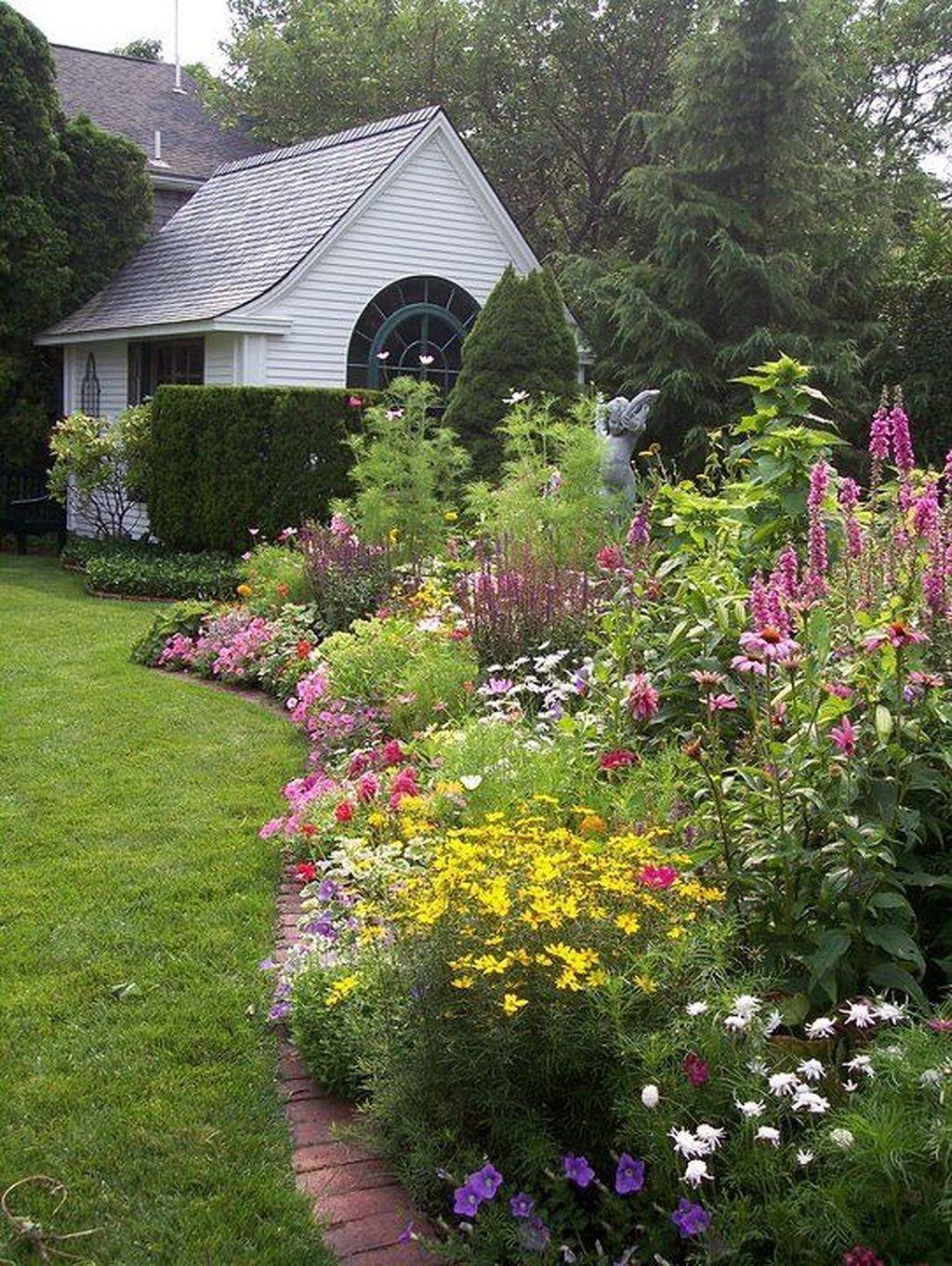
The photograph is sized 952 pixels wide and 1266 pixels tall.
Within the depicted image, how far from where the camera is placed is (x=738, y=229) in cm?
1725

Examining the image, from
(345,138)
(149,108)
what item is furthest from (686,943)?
(149,108)

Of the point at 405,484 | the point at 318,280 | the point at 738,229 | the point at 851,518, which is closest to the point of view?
the point at 851,518

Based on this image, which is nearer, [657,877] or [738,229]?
[657,877]

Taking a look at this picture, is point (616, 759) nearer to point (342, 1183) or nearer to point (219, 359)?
point (342, 1183)

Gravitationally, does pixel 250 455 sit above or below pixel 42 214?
below

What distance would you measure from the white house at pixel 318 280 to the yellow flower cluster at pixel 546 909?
12144 mm

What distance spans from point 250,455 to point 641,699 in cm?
966

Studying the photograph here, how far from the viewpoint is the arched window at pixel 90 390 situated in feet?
57.1

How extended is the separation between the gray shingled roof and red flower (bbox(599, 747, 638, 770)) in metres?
11.4

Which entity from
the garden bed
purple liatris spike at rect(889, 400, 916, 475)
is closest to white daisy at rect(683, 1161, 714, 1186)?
the garden bed

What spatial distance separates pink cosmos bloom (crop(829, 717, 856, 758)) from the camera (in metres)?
2.89

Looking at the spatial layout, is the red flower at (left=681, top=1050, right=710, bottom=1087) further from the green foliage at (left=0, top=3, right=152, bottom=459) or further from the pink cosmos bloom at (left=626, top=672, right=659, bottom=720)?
the green foliage at (left=0, top=3, right=152, bottom=459)

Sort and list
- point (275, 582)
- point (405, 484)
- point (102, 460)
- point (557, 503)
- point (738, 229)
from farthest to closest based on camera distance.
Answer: point (738, 229)
point (102, 460)
point (405, 484)
point (275, 582)
point (557, 503)

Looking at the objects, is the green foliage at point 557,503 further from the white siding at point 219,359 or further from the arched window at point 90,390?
the arched window at point 90,390
